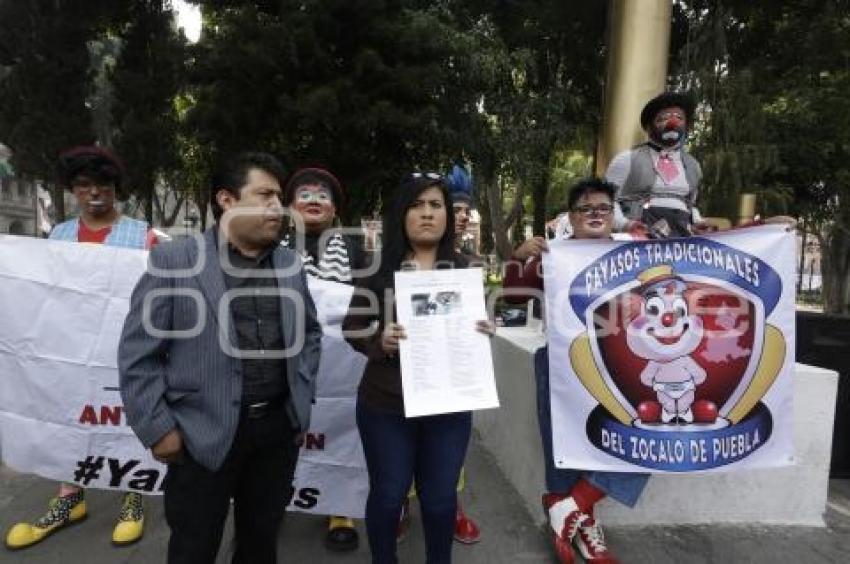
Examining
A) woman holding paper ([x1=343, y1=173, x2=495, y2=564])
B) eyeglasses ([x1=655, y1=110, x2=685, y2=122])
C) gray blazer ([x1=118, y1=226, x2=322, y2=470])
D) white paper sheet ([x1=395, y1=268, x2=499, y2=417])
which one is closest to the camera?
gray blazer ([x1=118, y1=226, x2=322, y2=470])

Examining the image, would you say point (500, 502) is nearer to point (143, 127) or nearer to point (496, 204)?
point (143, 127)

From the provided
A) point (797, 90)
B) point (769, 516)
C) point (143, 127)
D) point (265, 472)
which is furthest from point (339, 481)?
point (143, 127)

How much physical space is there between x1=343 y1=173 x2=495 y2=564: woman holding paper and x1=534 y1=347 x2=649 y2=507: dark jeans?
26.9 inches

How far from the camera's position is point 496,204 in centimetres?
1838

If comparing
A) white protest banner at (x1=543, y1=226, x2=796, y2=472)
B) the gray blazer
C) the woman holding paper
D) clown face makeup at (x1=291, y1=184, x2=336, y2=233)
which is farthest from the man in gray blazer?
white protest banner at (x1=543, y1=226, x2=796, y2=472)

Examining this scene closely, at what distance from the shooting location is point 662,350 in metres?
3.04

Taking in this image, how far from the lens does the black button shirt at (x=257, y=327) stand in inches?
88.2

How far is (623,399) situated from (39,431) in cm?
281

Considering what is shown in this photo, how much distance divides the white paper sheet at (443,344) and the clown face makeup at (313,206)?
114cm

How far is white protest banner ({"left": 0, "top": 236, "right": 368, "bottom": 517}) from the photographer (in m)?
3.20

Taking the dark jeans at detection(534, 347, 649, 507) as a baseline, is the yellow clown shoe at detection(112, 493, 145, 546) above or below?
below

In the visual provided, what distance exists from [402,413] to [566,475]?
1.06 metres

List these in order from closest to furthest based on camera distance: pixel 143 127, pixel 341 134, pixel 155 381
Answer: pixel 155 381 < pixel 341 134 < pixel 143 127

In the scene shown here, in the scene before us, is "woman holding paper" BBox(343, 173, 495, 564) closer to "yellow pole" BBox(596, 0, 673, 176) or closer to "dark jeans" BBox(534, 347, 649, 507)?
"dark jeans" BBox(534, 347, 649, 507)
